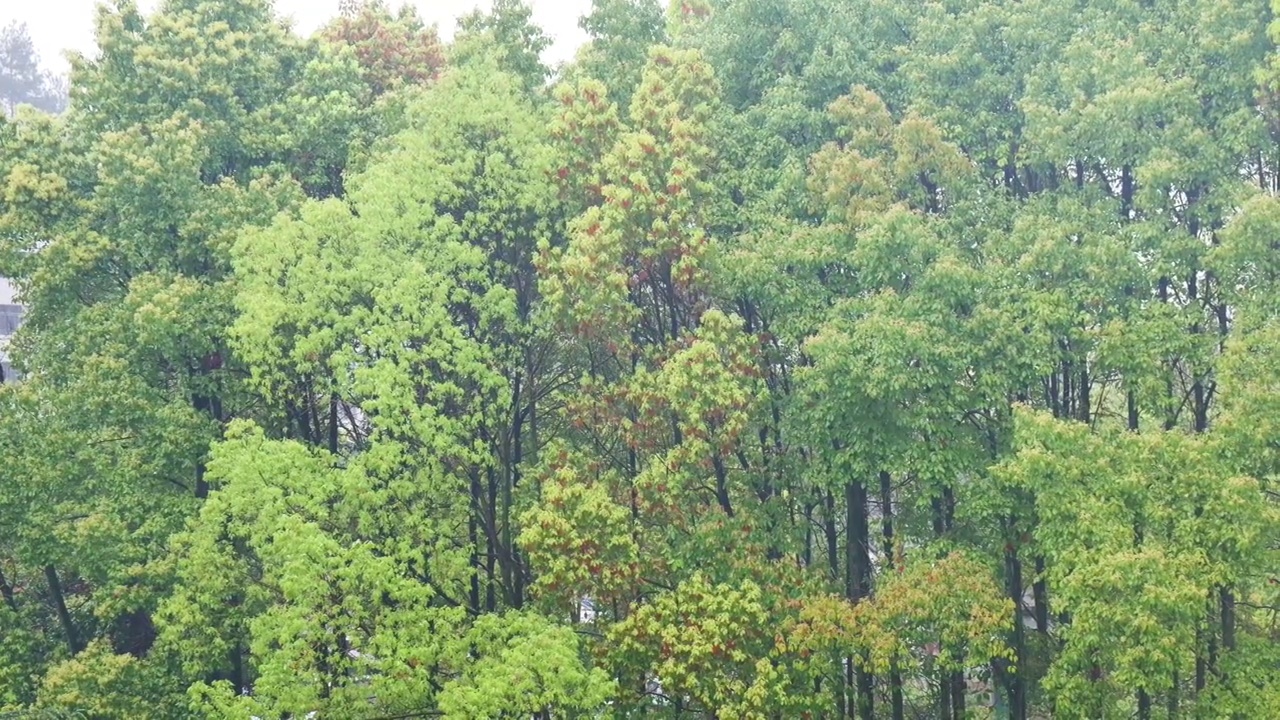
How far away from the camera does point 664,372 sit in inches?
926

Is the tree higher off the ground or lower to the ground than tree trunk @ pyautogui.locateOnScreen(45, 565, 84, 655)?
higher

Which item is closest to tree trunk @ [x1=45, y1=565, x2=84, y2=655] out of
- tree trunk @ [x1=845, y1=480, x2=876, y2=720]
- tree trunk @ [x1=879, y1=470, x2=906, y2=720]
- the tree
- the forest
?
the forest

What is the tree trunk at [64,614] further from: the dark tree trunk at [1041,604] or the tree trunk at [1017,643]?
the dark tree trunk at [1041,604]

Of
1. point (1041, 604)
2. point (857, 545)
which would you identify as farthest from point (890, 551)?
point (1041, 604)

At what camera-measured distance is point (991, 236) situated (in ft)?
81.7

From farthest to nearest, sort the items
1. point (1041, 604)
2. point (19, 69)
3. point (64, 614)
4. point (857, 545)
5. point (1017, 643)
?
point (19, 69) < point (1041, 604) < point (857, 545) < point (64, 614) < point (1017, 643)

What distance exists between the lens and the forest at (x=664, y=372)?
21.6 metres

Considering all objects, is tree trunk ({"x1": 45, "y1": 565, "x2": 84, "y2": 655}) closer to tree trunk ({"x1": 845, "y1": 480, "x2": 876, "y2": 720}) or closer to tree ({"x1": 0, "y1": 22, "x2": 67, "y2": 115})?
tree trunk ({"x1": 845, "y1": 480, "x2": 876, "y2": 720})

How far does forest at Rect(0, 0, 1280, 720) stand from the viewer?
21.6 m

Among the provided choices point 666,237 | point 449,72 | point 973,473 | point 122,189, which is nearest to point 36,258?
point 122,189

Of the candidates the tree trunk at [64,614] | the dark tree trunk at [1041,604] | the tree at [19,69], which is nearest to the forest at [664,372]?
the dark tree trunk at [1041,604]

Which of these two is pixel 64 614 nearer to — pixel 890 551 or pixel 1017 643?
pixel 890 551

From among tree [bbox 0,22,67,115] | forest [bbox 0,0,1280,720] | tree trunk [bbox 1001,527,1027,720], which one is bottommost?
tree trunk [bbox 1001,527,1027,720]

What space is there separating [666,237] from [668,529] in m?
6.01
